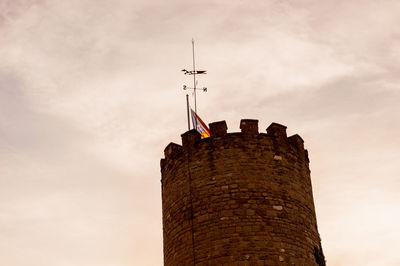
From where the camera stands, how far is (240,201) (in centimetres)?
1703

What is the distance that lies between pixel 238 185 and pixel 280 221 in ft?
5.27

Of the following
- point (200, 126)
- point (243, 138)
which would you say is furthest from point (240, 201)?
point (200, 126)

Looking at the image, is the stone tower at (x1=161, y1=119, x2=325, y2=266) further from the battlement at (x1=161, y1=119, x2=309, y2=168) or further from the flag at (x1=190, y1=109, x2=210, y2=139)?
the flag at (x1=190, y1=109, x2=210, y2=139)

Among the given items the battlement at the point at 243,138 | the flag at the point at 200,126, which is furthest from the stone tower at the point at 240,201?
the flag at the point at 200,126

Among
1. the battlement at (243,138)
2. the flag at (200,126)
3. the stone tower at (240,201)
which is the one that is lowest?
the stone tower at (240,201)

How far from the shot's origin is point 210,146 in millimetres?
18234

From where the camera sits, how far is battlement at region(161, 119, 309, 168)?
18.3 meters

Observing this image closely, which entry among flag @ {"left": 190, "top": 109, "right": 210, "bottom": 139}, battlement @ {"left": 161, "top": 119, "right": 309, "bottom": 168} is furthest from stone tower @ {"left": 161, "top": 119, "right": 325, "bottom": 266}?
flag @ {"left": 190, "top": 109, "right": 210, "bottom": 139}

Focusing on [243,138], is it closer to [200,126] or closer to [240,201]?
[240,201]

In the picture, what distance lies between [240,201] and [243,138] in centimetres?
218

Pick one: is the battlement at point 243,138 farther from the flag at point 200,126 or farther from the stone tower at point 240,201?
the flag at point 200,126

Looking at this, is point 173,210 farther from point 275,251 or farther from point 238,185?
point 275,251

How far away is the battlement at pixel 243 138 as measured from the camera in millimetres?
18281

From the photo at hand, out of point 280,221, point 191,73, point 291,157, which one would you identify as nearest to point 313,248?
point 280,221
